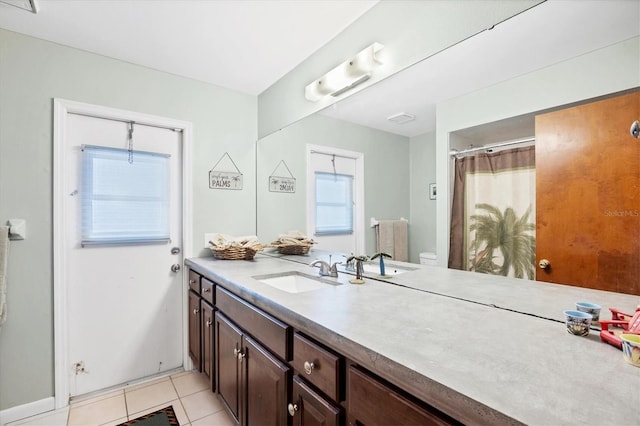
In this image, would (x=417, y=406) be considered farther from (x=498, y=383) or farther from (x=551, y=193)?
(x=551, y=193)

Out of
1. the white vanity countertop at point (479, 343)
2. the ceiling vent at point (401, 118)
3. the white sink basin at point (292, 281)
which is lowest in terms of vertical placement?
the white sink basin at point (292, 281)

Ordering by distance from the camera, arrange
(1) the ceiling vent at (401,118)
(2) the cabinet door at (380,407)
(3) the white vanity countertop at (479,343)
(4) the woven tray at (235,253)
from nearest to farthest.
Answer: (3) the white vanity countertop at (479,343)
(2) the cabinet door at (380,407)
(1) the ceiling vent at (401,118)
(4) the woven tray at (235,253)

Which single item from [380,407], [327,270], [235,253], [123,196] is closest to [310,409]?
[380,407]

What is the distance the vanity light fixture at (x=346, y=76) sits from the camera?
158 cm

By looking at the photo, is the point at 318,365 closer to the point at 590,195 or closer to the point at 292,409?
the point at 292,409

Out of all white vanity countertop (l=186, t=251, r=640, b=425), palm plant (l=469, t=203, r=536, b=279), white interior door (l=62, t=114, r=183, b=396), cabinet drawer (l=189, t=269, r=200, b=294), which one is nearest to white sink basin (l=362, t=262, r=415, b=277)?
white vanity countertop (l=186, t=251, r=640, b=425)

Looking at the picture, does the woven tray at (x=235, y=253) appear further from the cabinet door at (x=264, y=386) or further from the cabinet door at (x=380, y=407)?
the cabinet door at (x=380, y=407)

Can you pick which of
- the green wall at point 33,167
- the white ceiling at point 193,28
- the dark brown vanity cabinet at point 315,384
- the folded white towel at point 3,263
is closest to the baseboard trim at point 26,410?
the green wall at point 33,167

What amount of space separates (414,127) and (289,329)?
108 centimetres

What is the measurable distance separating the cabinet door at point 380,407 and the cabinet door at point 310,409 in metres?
0.08

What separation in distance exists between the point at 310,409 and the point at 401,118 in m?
1.33

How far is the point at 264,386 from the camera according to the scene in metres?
1.25

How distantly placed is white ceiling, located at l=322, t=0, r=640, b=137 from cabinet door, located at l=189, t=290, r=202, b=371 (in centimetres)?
174

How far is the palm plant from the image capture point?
1025 mm
